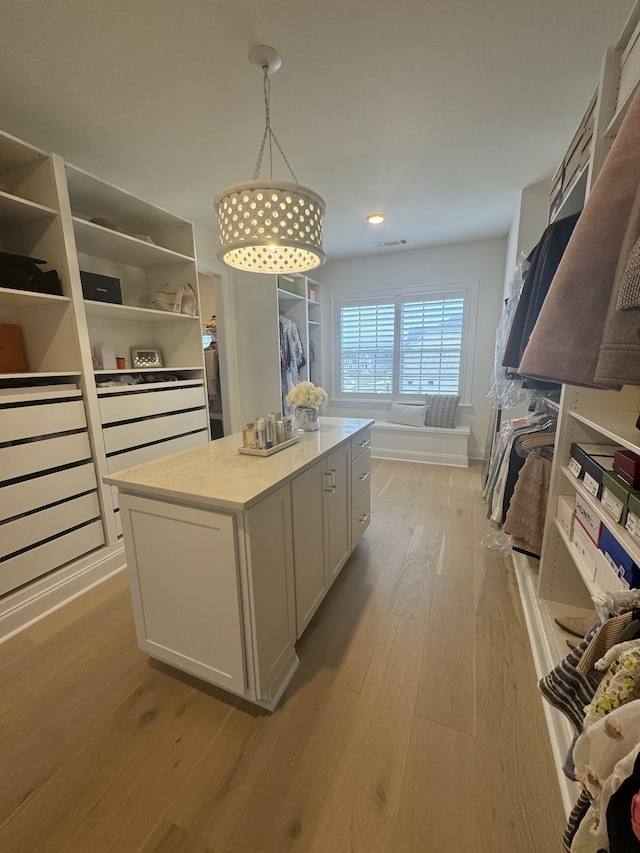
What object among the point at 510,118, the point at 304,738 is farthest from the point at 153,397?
the point at 510,118

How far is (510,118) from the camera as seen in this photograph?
6.01ft

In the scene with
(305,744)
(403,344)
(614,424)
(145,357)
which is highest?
(403,344)

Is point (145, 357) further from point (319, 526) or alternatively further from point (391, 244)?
point (391, 244)

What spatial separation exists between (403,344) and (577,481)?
11.2 ft

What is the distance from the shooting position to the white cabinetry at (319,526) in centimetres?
142

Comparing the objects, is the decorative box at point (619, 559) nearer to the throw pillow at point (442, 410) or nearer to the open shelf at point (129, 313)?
the open shelf at point (129, 313)

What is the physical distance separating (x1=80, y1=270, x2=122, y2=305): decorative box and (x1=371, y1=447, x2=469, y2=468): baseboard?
329 centimetres

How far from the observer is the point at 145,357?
2.68 metres

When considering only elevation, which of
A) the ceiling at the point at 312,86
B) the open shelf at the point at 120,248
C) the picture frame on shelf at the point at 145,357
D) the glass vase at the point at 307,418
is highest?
the ceiling at the point at 312,86

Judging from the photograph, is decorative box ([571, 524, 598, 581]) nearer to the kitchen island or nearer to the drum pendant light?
the kitchen island

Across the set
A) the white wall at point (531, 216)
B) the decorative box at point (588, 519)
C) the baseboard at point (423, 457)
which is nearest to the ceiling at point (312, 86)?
the white wall at point (531, 216)

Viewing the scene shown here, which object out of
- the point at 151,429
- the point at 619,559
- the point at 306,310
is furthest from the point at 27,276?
the point at 306,310

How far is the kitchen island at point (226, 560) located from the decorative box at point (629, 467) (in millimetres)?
1033

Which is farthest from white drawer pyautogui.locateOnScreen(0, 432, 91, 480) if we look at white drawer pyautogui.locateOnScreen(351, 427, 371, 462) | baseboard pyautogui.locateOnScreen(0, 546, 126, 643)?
white drawer pyautogui.locateOnScreen(351, 427, 371, 462)
